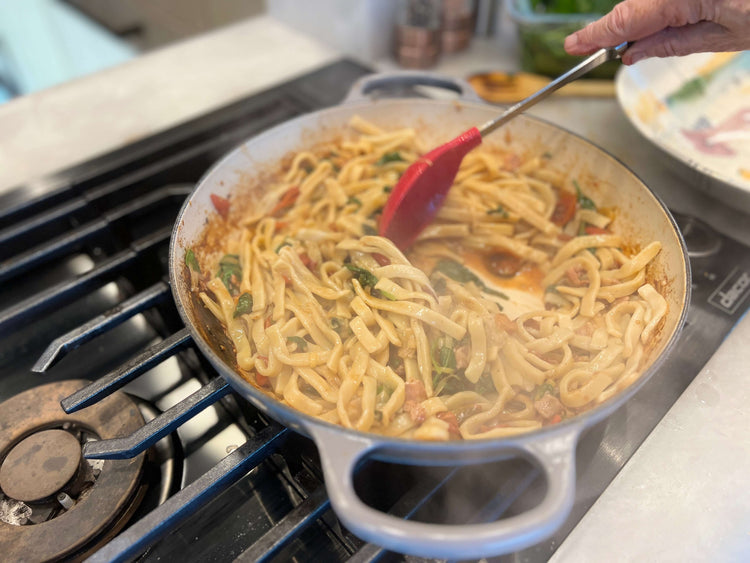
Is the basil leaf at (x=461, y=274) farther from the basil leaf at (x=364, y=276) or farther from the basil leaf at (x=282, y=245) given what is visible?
the basil leaf at (x=282, y=245)

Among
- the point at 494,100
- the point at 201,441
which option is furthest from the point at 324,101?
the point at 201,441

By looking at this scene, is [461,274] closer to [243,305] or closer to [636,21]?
[243,305]

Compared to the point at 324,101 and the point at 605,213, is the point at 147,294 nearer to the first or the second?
the point at 324,101

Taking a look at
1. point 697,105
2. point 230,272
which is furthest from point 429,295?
point 697,105

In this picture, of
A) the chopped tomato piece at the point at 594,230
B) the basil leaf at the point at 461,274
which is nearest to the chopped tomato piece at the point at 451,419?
the basil leaf at the point at 461,274

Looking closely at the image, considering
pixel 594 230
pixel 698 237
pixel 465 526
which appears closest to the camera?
pixel 465 526

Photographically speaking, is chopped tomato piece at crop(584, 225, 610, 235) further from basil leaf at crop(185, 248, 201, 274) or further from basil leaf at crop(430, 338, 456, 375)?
basil leaf at crop(185, 248, 201, 274)
